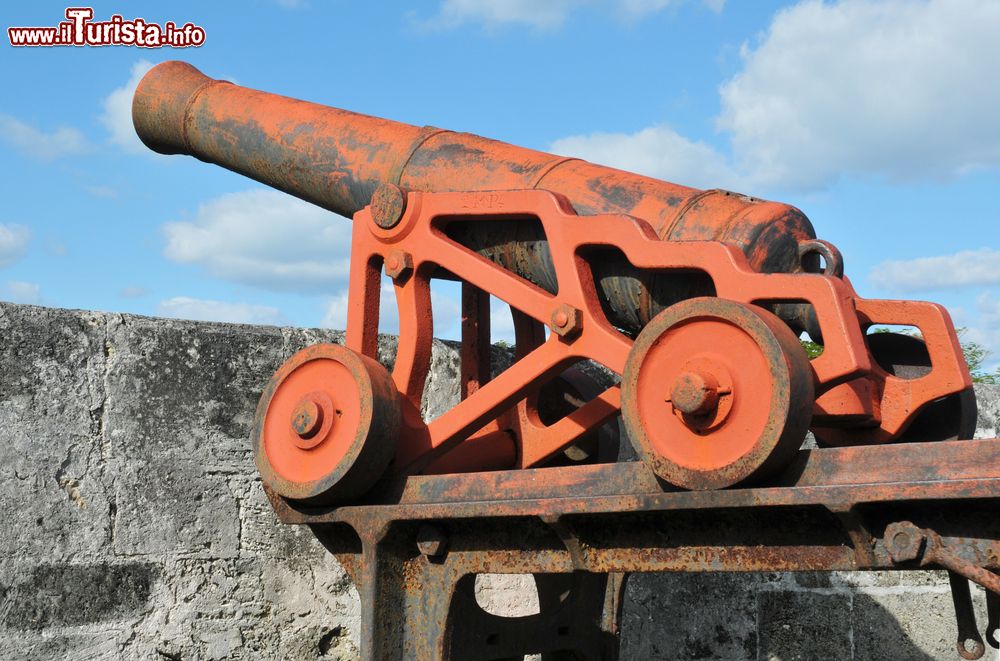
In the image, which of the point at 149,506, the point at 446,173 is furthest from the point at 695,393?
the point at 149,506

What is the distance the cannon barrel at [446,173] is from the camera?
315 cm

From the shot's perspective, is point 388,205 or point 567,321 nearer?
point 567,321

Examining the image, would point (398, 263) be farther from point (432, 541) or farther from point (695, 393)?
point (695, 393)

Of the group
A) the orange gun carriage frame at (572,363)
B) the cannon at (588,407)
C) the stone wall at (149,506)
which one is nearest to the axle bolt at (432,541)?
the cannon at (588,407)

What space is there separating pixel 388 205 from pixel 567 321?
2.37 feet

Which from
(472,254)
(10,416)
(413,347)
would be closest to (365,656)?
(413,347)

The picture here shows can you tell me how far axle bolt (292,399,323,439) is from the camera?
3.35 meters

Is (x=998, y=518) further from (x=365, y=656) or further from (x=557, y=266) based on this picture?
(x=365, y=656)

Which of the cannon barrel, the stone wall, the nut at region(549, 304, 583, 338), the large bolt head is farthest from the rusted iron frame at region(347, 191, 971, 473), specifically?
the stone wall

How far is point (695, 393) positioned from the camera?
2.66 meters

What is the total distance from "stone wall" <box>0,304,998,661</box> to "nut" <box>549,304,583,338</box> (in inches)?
56.0

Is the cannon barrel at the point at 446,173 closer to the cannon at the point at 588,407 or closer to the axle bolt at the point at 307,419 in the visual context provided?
the cannon at the point at 588,407

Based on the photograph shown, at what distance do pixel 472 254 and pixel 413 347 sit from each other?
0.34 m

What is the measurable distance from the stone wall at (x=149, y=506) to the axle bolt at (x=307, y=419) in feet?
2.84
